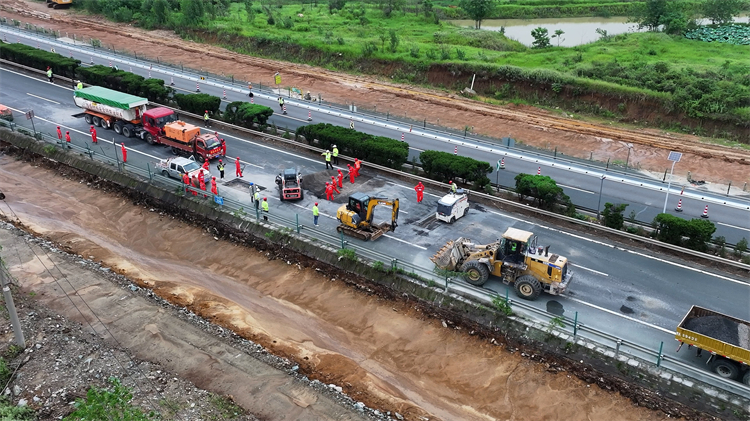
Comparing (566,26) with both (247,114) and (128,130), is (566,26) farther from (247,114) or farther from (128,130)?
(128,130)

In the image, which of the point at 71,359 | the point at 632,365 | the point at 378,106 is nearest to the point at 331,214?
the point at 71,359

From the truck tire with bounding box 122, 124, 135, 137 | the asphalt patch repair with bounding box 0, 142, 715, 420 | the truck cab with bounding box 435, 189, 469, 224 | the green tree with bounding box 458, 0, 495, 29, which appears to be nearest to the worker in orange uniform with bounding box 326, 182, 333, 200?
the asphalt patch repair with bounding box 0, 142, 715, 420

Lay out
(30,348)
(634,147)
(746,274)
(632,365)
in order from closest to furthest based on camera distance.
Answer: (632,365)
(30,348)
(746,274)
(634,147)

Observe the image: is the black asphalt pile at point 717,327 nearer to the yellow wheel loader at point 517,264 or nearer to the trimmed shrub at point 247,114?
the yellow wheel loader at point 517,264

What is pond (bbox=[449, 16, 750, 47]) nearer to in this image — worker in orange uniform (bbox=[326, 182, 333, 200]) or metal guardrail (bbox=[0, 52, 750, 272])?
metal guardrail (bbox=[0, 52, 750, 272])

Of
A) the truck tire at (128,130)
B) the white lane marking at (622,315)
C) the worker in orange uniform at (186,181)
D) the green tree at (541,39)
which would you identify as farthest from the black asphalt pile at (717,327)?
the green tree at (541,39)

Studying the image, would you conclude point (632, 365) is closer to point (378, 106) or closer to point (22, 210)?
point (22, 210)
